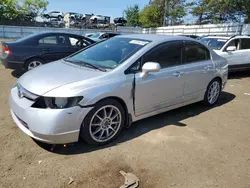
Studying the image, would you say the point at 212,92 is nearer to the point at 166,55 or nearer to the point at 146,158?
the point at 166,55

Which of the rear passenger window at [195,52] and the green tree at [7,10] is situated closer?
the rear passenger window at [195,52]

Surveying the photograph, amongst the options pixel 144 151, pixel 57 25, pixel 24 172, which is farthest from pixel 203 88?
pixel 57 25

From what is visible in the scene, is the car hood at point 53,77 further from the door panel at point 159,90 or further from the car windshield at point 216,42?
the car windshield at point 216,42

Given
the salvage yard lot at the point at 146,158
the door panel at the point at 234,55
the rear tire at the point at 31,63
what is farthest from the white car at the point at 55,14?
the salvage yard lot at the point at 146,158

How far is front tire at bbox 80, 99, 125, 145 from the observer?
296cm

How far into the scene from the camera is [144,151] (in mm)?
3123

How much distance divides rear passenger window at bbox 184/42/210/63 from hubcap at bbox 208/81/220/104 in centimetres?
65

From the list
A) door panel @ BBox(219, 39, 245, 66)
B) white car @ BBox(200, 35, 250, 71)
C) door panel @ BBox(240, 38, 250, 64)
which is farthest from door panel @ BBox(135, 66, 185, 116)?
door panel @ BBox(240, 38, 250, 64)

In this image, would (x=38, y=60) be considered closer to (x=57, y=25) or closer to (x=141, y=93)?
(x=141, y=93)

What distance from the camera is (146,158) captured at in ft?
9.76

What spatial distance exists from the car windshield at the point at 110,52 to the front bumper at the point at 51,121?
0.92m

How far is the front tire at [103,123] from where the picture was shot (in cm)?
296

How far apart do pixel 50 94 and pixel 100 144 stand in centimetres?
101

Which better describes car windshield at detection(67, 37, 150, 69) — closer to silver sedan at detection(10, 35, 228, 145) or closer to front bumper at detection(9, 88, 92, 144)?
silver sedan at detection(10, 35, 228, 145)
